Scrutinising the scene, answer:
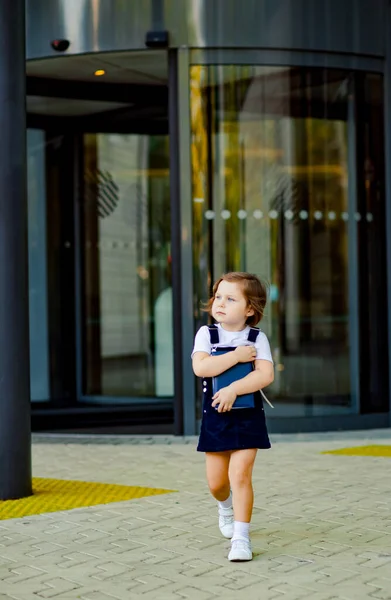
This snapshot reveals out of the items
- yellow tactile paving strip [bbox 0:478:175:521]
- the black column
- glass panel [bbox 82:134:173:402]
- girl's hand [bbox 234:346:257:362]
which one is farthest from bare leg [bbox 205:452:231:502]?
glass panel [bbox 82:134:173:402]

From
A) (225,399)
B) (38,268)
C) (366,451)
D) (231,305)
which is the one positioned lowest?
(366,451)

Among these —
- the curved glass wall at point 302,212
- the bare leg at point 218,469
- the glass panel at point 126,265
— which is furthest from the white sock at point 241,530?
A: the glass panel at point 126,265

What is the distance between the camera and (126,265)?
44.4 feet

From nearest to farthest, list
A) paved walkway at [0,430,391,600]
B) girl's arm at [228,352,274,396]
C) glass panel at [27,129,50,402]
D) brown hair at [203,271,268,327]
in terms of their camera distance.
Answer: paved walkway at [0,430,391,600] < girl's arm at [228,352,274,396] < brown hair at [203,271,268,327] < glass panel at [27,129,50,402]

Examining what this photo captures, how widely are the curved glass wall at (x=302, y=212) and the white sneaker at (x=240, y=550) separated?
515cm

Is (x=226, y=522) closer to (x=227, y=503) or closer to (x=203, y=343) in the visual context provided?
(x=227, y=503)

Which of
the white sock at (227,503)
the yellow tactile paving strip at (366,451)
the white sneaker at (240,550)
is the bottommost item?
the yellow tactile paving strip at (366,451)

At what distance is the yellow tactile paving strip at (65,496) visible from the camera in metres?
6.60

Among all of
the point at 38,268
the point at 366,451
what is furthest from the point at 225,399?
the point at 38,268

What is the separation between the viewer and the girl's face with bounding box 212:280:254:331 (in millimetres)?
5219

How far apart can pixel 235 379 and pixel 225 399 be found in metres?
0.14

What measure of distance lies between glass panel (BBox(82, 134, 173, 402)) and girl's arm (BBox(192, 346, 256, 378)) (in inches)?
316

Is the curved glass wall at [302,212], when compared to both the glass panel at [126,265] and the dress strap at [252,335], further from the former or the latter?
the dress strap at [252,335]

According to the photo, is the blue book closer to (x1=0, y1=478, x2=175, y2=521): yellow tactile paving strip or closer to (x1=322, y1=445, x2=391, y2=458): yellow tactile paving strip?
(x1=0, y1=478, x2=175, y2=521): yellow tactile paving strip
